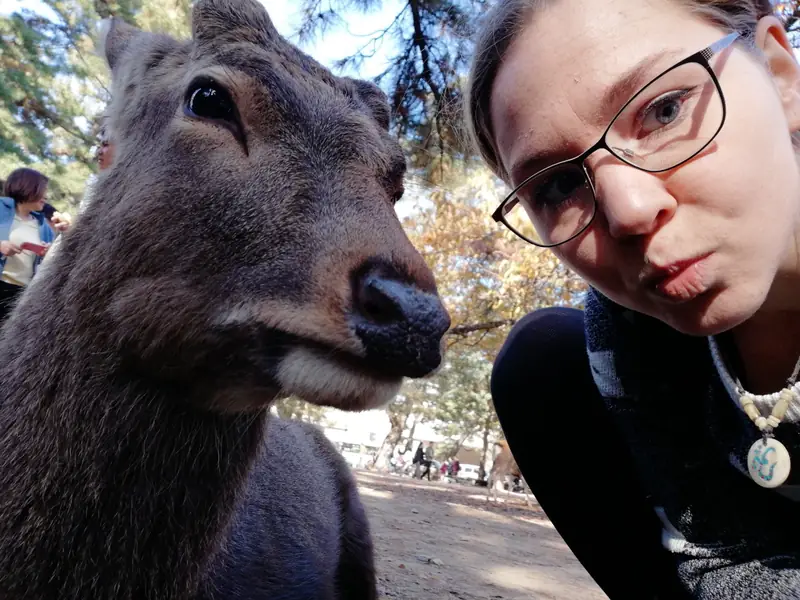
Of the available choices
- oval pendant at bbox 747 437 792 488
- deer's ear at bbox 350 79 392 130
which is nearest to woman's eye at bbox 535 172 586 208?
deer's ear at bbox 350 79 392 130

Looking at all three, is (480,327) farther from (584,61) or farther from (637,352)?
(584,61)

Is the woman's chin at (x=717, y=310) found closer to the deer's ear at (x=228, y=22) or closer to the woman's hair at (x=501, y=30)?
the woman's hair at (x=501, y=30)

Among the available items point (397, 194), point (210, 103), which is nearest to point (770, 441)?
point (397, 194)

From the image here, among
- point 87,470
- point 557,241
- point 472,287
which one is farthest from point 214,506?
point 472,287

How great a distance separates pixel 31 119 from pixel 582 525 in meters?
15.4

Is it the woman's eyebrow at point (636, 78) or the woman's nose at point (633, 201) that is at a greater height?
the woman's eyebrow at point (636, 78)

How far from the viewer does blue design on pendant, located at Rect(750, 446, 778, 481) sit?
5.77 ft

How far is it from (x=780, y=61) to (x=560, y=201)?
71 cm

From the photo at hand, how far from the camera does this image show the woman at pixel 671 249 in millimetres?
1548

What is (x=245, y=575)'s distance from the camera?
2545mm

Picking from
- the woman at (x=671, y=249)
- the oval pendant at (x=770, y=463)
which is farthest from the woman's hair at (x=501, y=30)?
the oval pendant at (x=770, y=463)

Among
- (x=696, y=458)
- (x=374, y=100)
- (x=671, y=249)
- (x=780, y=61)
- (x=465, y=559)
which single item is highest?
(x=780, y=61)

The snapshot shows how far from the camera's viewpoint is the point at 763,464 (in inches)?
69.9

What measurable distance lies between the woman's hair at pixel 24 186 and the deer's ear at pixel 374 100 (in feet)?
10.9
